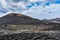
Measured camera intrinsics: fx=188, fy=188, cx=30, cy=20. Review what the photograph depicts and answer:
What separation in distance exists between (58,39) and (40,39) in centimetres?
79

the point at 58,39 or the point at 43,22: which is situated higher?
the point at 43,22

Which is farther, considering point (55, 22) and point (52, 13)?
point (55, 22)

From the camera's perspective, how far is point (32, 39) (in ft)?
26.2

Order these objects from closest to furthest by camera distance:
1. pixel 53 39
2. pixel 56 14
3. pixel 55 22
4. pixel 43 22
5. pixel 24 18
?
1. pixel 53 39
2. pixel 56 14
3. pixel 43 22
4. pixel 55 22
5. pixel 24 18

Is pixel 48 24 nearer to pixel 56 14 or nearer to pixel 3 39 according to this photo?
pixel 56 14

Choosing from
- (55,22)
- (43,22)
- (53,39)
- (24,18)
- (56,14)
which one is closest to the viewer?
(53,39)

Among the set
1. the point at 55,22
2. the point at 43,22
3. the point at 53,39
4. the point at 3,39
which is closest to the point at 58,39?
the point at 53,39

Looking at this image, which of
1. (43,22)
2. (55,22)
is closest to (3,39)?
(43,22)

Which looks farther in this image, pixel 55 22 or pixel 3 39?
pixel 55 22

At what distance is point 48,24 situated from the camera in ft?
50.6

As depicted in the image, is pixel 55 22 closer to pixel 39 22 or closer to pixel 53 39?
pixel 39 22

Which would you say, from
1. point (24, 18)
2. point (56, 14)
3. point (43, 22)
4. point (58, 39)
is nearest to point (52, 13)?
point (56, 14)

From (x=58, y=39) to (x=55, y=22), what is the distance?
8.69m

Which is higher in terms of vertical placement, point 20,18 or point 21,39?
point 20,18
